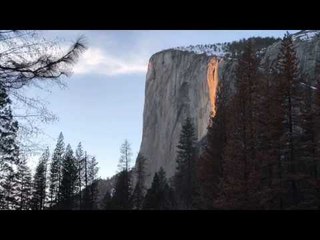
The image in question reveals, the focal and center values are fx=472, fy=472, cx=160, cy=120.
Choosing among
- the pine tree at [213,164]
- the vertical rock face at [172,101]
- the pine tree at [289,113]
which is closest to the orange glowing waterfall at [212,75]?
the vertical rock face at [172,101]

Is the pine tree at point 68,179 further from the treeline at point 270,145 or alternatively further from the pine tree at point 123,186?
the treeline at point 270,145

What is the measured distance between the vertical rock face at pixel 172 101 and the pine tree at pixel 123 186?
141ft

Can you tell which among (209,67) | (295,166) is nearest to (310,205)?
(295,166)

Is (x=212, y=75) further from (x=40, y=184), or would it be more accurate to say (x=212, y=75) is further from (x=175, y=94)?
(x=40, y=184)

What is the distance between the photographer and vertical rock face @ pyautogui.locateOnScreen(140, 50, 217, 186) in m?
104

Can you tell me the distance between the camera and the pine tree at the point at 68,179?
160ft

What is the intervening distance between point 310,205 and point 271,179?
257cm

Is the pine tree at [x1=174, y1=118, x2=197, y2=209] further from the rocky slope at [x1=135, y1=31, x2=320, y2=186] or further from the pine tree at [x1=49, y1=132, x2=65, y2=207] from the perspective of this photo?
the rocky slope at [x1=135, y1=31, x2=320, y2=186]

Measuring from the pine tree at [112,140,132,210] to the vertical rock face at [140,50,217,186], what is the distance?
4306cm

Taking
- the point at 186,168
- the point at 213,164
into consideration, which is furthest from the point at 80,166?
the point at 213,164

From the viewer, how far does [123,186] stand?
4941 cm

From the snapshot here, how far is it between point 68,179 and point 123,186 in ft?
19.0
